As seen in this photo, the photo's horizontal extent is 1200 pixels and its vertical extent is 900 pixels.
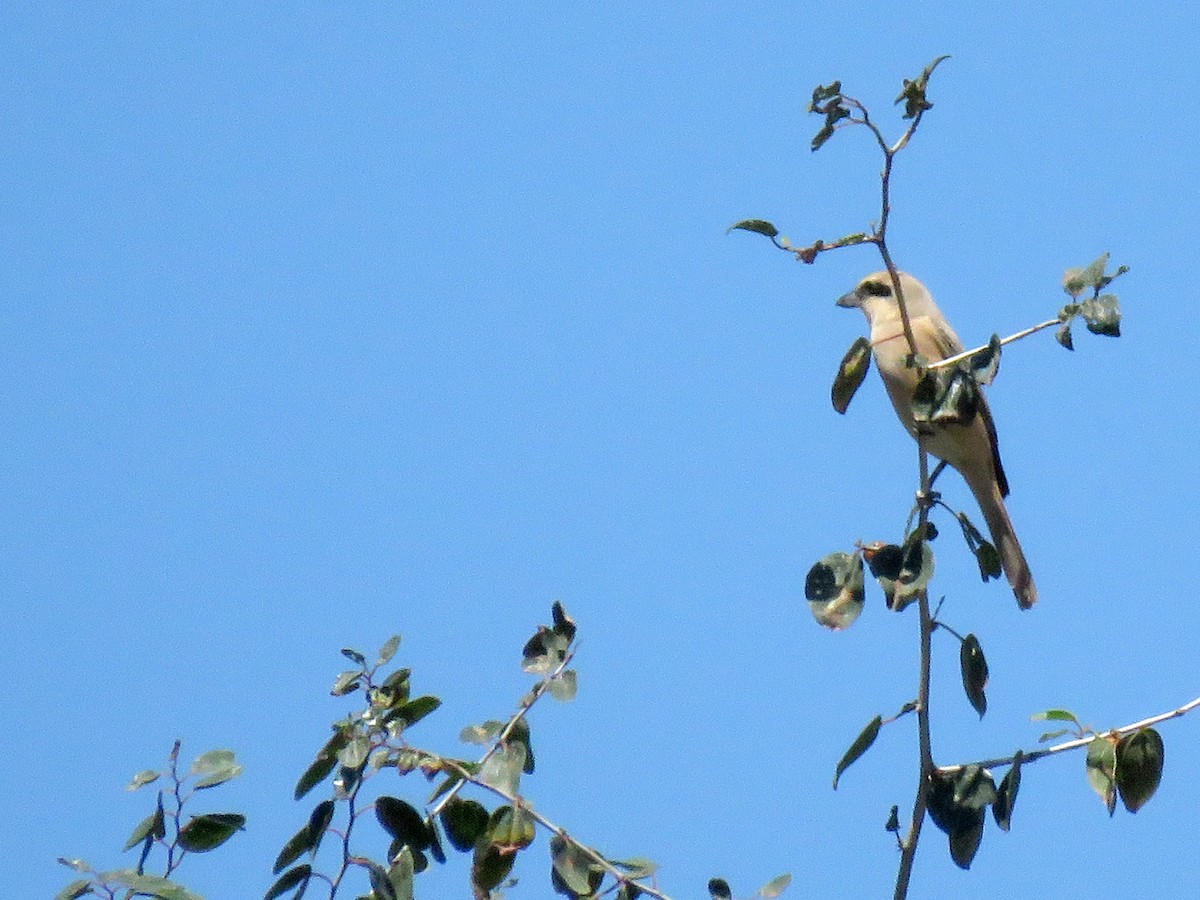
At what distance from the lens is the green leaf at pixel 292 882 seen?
10.4 ft

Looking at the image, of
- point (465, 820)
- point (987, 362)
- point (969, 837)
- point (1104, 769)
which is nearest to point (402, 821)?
point (465, 820)

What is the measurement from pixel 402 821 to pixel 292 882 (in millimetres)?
260

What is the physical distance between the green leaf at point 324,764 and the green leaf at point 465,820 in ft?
0.91

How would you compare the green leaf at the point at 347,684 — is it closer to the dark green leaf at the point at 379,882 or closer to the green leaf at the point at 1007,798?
the dark green leaf at the point at 379,882

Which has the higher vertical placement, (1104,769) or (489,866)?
(489,866)

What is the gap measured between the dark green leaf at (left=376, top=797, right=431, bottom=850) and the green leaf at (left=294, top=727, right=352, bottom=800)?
13 cm

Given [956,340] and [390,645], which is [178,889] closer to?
[390,645]

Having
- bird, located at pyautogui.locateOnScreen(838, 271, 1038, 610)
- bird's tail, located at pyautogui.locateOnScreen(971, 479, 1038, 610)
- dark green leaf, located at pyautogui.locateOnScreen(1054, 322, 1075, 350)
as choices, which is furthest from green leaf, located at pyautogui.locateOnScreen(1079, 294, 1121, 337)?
bird's tail, located at pyautogui.locateOnScreen(971, 479, 1038, 610)

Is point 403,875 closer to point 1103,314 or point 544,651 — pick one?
point 544,651

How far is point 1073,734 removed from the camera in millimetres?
3395

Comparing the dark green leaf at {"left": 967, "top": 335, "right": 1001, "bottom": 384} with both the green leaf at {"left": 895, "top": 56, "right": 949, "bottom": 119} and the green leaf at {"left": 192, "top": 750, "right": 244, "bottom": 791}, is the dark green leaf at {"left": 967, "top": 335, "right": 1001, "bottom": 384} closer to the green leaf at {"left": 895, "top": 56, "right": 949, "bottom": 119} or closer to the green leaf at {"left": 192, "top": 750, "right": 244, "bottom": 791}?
the green leaf at {"left": 895, "top": 56, "right": 949, "bottom": 119}

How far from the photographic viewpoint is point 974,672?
3.64 meters

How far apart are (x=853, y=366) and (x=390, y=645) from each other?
1.34 metres

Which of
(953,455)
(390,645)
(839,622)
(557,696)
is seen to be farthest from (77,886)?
(953,455)
